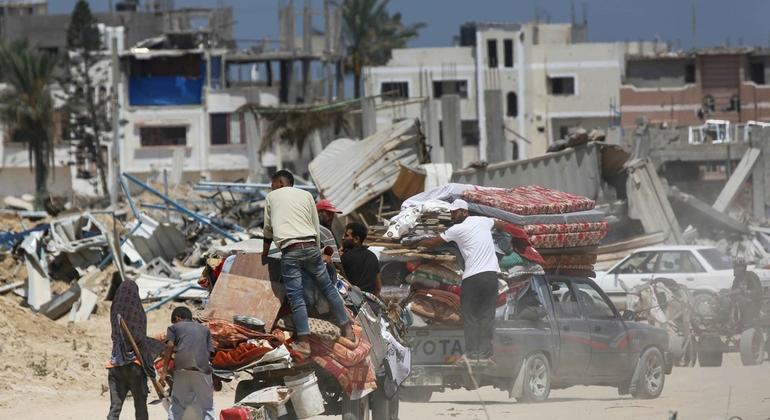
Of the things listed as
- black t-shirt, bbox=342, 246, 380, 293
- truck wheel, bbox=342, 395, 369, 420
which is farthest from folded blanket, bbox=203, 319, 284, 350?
black t-shirt, bbox=342, 246, 380, 293

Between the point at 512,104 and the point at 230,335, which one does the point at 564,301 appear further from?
the point at 512,104

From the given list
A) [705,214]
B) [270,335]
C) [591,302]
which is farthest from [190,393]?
[705,214]

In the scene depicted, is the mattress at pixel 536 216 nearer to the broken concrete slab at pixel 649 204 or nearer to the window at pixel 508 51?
the broken concrete slab at pixel 649 204

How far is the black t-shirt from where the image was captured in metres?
14.0

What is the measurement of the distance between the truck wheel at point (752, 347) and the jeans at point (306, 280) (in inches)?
439

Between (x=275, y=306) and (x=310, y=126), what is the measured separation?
40.6m

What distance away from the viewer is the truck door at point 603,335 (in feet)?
55.2

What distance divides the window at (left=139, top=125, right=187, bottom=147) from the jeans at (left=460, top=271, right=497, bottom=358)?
226 ft

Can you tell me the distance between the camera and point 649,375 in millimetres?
17406

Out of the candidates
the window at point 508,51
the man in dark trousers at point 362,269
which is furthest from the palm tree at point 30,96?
the man in dark trousers at point 362,269

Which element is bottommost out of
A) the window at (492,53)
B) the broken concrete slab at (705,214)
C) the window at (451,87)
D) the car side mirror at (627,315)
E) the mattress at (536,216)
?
the broken concrete slab at (705,214)

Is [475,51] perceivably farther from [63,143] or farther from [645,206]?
[645,206]

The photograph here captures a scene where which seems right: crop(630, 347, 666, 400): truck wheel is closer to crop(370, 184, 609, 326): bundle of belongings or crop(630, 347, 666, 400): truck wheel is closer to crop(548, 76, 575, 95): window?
crop(370, 184, 609, 326): bundle of belongings

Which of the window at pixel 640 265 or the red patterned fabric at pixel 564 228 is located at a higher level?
the red patterned fabric at pixel 564 228
